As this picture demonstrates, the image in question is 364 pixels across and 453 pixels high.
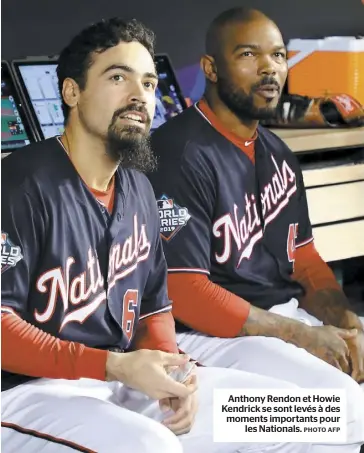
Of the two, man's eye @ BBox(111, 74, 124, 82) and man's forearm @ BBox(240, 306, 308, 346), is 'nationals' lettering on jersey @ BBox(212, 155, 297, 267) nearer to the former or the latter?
man's forearm @ BBox(240, 306, 308, 346)

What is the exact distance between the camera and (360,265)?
1827mm

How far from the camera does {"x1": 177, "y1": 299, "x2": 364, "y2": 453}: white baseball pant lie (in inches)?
61.0

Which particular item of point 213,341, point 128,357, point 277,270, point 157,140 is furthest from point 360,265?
point 128,357

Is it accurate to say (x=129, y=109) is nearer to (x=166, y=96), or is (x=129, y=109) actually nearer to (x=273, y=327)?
(x=166, y=96)

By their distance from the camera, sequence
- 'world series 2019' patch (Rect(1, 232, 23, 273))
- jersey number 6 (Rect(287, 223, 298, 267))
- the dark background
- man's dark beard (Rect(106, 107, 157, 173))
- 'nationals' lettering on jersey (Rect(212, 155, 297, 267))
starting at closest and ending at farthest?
'world series 2019' patch (Rect(1, 232, 23, 273)) → man's dark beard (Rect(106, 107, 157, 173)) → the dark background → 'nationals' lettering on jersey (Rect(212, 155, 297, 267)) → jersey number 6 (Rect(287, 223, 298, 267))

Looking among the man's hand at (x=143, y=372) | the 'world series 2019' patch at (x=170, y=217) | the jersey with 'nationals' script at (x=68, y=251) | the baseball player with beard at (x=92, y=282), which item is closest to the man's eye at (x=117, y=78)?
the baseball player with beard at (x=92, y=282)

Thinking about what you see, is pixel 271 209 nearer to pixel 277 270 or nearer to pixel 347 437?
pixel 277 270

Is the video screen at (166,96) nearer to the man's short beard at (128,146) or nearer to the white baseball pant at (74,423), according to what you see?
the man's short beard at (128,146)

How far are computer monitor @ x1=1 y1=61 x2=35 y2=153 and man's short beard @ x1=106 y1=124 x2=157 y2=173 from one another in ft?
0.49

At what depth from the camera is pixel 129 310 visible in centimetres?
141

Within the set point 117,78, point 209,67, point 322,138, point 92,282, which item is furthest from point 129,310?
point 322,138

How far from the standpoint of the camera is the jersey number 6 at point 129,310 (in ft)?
4.59

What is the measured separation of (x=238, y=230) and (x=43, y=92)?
1.27 ft

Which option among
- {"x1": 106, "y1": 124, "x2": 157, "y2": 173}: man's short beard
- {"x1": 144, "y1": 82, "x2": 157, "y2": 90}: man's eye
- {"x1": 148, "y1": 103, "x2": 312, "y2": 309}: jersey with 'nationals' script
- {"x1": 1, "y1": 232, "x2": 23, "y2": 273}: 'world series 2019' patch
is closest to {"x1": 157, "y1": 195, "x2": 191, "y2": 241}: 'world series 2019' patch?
{"x1": 148, "y1": 103, "x2": 312, "y2": 309}: jersey with 'nationals' script
